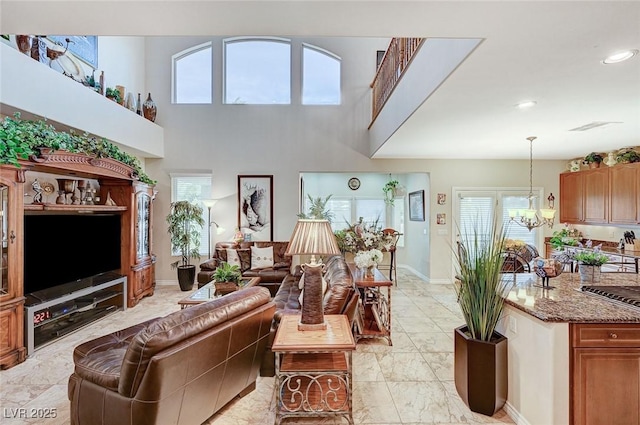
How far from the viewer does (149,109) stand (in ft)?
20.8

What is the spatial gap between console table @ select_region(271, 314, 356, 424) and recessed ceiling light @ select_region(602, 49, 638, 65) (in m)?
2.73

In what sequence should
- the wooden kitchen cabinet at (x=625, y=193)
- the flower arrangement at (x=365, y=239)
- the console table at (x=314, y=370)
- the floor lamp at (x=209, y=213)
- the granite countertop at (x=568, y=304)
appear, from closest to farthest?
the granite countertop at (x=568, y=304)
the console table at (x=314, y=370)
the flower arrangement at (x=365, y=239)
the wooden kitchen cabinet at (x=625, y=193)
the floor lamp at (x=209, y=213)

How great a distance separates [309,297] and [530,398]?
1.64 meters

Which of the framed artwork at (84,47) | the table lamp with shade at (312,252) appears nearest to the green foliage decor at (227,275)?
the table lamp with shade at (312,252)

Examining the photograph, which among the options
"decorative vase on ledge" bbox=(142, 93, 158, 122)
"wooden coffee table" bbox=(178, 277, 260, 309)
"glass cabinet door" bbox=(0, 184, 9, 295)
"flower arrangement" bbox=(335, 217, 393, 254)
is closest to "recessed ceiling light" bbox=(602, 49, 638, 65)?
"flower arrangement" bbox=(335, 217, 393, 254)

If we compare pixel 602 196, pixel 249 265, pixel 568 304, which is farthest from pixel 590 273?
pixel 249 265

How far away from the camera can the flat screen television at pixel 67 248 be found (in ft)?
11.5

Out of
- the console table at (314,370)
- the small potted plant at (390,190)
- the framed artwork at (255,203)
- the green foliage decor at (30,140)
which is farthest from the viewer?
the small potted plant at (390,190)

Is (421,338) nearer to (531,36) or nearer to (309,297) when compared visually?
(309,297)

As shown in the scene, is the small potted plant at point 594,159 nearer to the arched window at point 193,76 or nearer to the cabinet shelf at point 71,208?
the arched window at point 193,76

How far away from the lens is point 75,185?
4.38 meters

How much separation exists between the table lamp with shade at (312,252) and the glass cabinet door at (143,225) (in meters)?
4.22

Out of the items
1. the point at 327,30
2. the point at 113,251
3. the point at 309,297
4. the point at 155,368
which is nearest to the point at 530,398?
the point at 309,297

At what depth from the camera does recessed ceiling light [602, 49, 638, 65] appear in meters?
2.15
